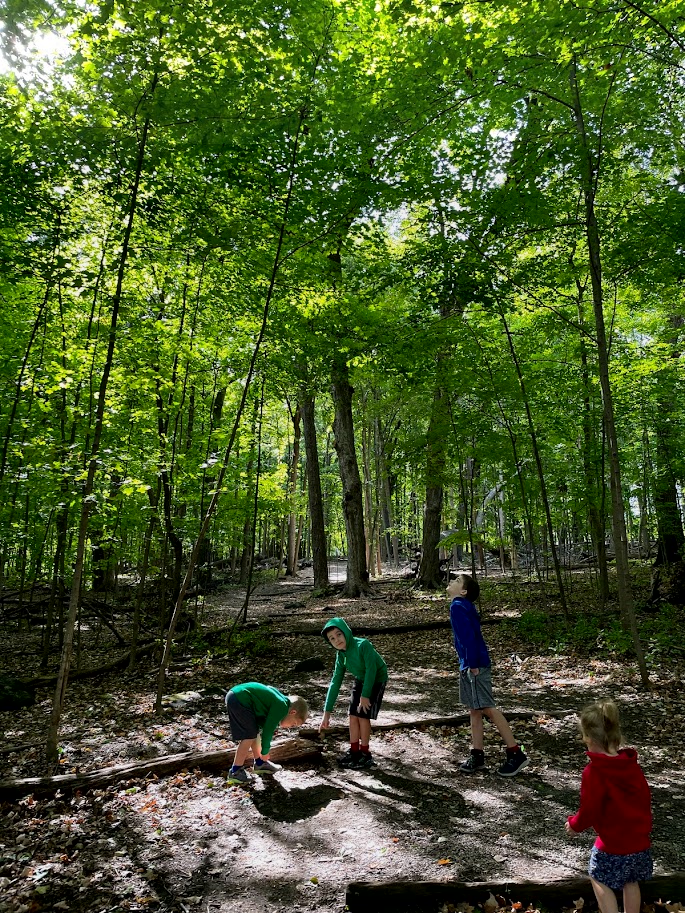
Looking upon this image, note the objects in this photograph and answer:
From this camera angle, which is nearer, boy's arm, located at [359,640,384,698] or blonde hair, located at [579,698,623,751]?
blonde hair, located at [579,698,623,751]

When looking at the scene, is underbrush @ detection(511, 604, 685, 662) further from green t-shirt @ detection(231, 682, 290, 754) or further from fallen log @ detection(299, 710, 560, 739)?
green t-shirt @ detection(231, 682, 290, 754)

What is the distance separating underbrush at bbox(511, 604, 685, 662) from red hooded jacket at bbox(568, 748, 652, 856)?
20.2 feet

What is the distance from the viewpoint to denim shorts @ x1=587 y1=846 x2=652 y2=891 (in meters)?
2.47

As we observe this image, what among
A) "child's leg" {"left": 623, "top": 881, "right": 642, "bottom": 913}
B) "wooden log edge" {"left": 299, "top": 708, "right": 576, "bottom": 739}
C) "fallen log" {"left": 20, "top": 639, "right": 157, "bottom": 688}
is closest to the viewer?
"child's leg" {"left": 623, "top": 881, "right": 642, "bottom": 913}

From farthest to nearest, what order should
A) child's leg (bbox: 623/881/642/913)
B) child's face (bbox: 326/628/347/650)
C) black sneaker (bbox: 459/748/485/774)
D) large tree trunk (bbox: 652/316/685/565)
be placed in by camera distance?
large tree trunk (bbox: 652/316/685/565), child's face (bbox: 326/628/347/650), black sneaker (bbox: 459/748/485/774), child's leg (bbox: 623/881/642/913)

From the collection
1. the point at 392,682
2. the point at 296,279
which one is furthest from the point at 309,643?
the point at 296,279

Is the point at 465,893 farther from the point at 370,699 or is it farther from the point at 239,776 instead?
the point at 239,776

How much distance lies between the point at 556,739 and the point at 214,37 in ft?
26.4

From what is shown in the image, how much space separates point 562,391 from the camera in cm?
1096

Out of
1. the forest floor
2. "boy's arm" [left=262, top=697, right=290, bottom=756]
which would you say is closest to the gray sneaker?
the forest floor

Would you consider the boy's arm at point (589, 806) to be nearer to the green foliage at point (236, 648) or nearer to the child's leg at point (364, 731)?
the child's leg at point (364, 731)

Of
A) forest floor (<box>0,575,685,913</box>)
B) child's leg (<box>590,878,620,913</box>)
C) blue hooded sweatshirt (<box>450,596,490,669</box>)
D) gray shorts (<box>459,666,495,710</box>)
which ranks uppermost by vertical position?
blue hooded sweatshirt (<box>450,596,490,669</box>)

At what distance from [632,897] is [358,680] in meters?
2.84

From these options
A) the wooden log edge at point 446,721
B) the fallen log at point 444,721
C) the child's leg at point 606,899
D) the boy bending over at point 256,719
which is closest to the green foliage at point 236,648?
the wooden log edge at point 446,721
